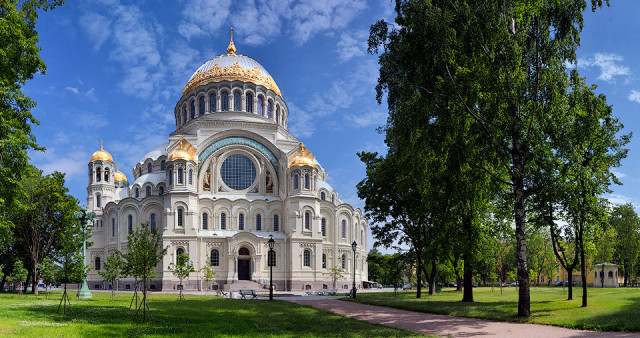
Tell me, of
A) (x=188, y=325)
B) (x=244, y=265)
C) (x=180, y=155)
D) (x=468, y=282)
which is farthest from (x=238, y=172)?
(x=188, y=325)

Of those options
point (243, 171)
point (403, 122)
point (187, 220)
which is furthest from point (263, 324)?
point (243, 171)

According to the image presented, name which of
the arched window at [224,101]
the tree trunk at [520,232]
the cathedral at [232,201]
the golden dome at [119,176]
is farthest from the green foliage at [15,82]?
the golden dome at [119,176]

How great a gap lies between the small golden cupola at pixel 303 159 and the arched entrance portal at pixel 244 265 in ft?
33.1

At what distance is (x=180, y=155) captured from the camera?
50.8m

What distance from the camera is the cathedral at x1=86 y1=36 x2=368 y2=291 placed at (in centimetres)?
5019

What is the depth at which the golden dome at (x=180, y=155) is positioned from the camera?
50.5 metres

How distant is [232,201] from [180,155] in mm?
6968

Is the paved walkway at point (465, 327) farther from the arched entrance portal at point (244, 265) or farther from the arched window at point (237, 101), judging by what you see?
the arched window at point (237, 101)

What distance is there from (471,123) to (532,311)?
788 cm

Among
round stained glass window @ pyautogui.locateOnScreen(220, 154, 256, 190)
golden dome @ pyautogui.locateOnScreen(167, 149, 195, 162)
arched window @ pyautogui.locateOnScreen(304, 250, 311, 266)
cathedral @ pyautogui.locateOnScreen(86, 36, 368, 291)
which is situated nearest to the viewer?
cathedral @ pyautogui.locateOnScreen(86, 36, 368, 291)

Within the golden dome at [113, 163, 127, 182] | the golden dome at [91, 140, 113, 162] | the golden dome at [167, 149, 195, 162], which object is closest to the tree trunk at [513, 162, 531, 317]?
the golden dome at [167, 149, 195, 162]

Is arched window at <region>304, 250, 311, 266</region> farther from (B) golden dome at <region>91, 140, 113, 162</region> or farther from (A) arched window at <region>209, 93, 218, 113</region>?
(B) golden dome at <region>91, 140, 113, 162</region>

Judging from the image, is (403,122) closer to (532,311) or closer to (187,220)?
(532,311)

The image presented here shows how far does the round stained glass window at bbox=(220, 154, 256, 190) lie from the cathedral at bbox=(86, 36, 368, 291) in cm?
11
